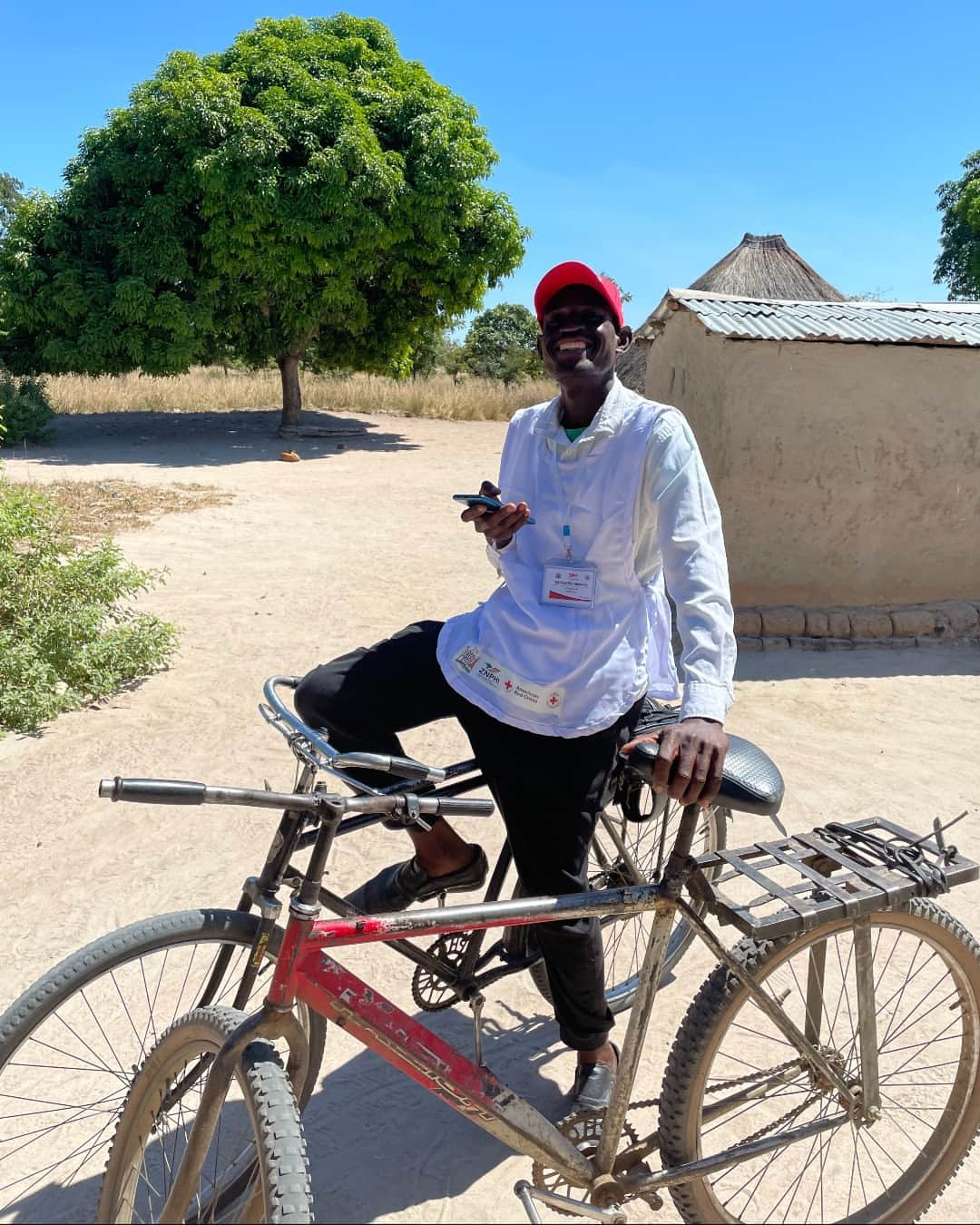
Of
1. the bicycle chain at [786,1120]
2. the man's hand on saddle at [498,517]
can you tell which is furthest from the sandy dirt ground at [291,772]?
the man's hand on saddle at [498,517]

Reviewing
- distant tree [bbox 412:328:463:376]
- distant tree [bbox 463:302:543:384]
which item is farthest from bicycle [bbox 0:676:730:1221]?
distant tree [bbox 463:302:543:384]

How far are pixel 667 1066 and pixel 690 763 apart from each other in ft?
2.23

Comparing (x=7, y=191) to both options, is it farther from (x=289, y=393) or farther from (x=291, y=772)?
(x=291, y=772)

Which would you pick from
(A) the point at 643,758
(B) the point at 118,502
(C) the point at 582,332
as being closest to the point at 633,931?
(A) the point at 643,758

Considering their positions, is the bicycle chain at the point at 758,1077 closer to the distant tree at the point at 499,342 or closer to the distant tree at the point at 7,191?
the distant tree at the point at 499,342

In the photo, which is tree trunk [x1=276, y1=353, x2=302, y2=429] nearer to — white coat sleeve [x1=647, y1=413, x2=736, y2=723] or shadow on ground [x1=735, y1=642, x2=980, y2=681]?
shadow on ground [x1=735, y1=642, x2=980, y2=681]

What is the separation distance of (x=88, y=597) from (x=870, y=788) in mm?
4190

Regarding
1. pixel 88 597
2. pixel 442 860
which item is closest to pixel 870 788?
pixel 442 860

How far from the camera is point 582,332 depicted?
2.14 meters

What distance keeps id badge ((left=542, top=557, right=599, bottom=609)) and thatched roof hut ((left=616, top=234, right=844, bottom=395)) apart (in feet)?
41.6

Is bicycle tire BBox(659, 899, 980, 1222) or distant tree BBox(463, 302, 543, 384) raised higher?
distant tree BBox(463, 302, 543, 384)

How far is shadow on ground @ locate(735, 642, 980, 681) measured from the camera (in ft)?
19.7

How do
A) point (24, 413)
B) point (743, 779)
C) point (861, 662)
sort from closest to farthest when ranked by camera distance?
point (743, 779)
point (861, 662)
point (24, 413)

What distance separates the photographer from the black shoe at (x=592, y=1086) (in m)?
2.22
